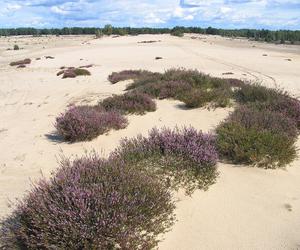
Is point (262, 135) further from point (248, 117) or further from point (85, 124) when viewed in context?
point (85, 124)

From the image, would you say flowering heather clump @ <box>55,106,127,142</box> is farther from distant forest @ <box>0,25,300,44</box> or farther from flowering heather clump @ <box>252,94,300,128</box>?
distant forest @ <box>0,25,300,44</box>

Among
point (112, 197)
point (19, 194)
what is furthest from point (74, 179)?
point (19, 194)

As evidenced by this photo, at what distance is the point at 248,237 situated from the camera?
14.9 feet

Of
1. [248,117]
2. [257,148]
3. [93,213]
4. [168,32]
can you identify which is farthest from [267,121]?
[168,32]

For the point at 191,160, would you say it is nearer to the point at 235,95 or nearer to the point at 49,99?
the point at 235,95

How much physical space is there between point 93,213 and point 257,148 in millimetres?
3581

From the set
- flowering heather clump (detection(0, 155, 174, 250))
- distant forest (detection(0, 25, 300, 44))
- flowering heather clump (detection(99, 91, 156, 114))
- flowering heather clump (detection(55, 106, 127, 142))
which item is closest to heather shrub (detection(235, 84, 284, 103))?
A: flowering heather clump (detection(99, 91, 156, 114))

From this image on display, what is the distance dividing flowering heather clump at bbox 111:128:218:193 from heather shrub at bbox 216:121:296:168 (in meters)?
0.75

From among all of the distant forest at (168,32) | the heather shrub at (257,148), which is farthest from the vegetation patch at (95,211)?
the distant forest at (168,32)

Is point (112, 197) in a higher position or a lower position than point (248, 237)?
higher

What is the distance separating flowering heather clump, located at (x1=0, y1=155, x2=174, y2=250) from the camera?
378cm

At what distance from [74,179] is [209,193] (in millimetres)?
2080

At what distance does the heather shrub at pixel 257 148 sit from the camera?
6.49 m

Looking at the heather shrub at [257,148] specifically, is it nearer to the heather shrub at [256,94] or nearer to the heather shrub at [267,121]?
the heather shrub at [267,121]
